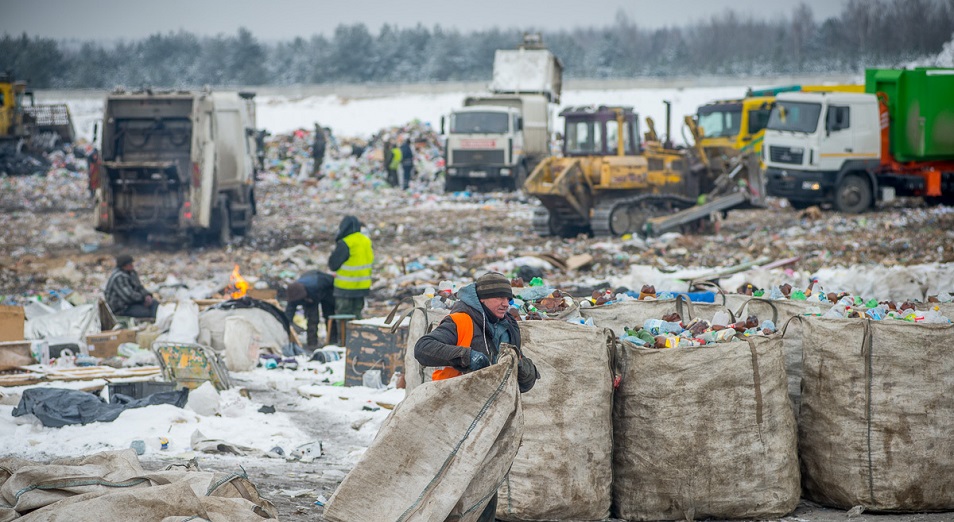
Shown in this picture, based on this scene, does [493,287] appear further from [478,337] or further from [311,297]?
[311,297]

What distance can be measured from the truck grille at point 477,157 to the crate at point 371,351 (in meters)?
16.1

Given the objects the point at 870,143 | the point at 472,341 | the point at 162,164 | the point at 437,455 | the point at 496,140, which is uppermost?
the point at 496,140

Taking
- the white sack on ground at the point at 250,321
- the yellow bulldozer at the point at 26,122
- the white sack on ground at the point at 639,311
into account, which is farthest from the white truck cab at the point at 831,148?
the yellow bulldozer at the point at 26,122

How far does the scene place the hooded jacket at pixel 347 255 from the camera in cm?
901

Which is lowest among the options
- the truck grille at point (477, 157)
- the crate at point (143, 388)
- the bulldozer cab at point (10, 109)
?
the crate at point (143, 388)

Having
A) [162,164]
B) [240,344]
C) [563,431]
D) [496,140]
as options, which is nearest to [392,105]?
[496,140]

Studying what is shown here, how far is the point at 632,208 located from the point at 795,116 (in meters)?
4.83

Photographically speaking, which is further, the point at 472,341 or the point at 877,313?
the point at 877,313

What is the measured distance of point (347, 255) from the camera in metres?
9.04

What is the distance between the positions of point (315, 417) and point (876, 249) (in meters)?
9.61

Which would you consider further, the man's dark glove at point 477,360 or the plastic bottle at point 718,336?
the plastic bottle at point 718,336

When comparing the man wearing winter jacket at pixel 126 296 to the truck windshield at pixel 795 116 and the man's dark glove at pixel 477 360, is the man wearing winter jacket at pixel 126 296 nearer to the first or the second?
the man's dark glove at pixel 477 360

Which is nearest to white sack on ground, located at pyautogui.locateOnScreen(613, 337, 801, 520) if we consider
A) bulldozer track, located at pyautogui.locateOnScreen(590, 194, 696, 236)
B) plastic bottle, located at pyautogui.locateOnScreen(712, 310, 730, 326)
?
plastic bottle, located at pyautogui.locateOnScreen(712, 310, 730, 326)

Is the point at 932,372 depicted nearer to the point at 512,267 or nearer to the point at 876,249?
the point at 512,267
